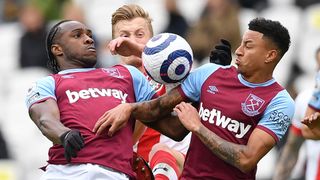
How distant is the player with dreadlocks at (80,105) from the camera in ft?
25.7

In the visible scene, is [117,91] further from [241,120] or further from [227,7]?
[227,7]

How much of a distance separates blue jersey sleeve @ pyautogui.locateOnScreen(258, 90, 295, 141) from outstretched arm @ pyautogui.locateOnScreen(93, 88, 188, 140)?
657 millimetres

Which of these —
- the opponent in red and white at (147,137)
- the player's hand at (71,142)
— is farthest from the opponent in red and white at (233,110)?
the opponent in red and white at (147,137)

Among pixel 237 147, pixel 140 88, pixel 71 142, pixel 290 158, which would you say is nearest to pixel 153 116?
pixel 140 88

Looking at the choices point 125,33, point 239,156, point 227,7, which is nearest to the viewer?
point 239,156

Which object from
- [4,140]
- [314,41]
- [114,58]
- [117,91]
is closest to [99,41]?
[114,58]

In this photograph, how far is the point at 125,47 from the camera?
8586mm

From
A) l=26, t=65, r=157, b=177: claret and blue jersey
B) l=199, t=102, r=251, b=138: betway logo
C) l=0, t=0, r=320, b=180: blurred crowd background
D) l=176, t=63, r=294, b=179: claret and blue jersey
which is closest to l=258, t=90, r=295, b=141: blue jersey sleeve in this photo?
l=176, t=63, r=294, b=179: claret and blue jersey

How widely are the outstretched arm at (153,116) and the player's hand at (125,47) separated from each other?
1.76ft

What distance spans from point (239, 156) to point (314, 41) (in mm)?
7789

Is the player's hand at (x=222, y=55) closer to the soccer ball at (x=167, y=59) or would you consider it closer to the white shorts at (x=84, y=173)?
the soccer ball at (x=167, y=59)

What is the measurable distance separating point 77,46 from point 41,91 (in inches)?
19.4

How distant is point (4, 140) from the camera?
15.6 m

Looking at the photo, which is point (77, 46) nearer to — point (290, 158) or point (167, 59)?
point (167, 59)
